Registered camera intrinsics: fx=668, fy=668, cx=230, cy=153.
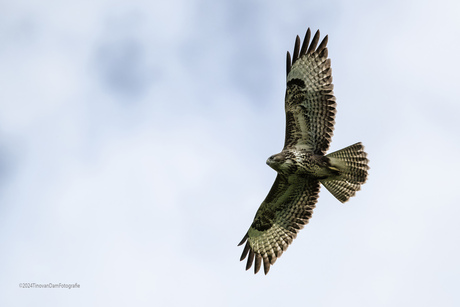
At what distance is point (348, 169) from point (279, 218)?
6.31ft

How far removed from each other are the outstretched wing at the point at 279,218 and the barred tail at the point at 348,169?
587 millimetres

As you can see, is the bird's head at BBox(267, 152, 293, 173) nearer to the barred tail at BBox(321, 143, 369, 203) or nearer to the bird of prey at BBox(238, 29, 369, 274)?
the bird of prey at BBox(238, 29, 369, 274)

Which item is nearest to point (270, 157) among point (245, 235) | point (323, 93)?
point (323, 93)

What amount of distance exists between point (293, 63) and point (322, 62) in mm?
540

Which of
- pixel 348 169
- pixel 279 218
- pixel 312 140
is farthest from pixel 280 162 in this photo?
pixel 279 218

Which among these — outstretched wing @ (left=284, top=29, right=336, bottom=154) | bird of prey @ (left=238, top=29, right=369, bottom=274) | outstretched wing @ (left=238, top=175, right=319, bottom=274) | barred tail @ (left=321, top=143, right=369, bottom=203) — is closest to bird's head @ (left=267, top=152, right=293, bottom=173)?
bird of prey @ (left=238, top=29, right=369, bottom=274)

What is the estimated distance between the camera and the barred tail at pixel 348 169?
38.0 feet

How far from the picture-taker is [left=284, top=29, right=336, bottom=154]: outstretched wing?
459 inches

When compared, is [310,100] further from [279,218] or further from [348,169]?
[279,218]

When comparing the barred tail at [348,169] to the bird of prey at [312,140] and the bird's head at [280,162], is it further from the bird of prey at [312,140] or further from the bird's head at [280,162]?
the bird's head at [280,162]

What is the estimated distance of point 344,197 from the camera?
11930 mm

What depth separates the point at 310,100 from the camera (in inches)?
462

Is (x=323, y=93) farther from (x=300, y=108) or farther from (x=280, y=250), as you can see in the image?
(x=280, y=250)

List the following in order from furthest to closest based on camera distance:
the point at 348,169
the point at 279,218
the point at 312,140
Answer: the point at 279,218, the point at 312,140, the point at 348,169
